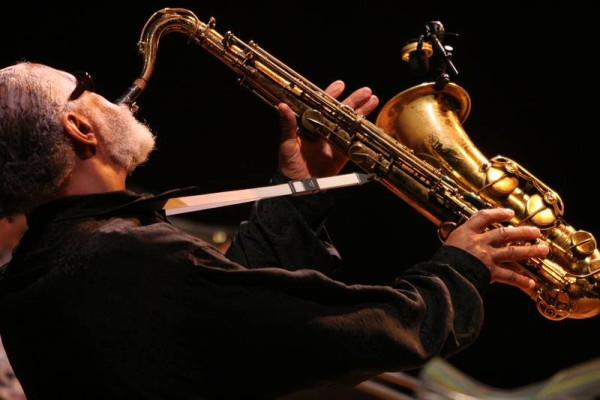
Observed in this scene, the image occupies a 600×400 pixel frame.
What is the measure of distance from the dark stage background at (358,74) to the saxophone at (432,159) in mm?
1179

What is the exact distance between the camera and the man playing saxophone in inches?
60.5

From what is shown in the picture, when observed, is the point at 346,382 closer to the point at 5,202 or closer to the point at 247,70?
the point at 5,202

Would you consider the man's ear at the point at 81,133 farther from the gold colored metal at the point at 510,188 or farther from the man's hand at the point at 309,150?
the gold colored metal at the point at 510,188

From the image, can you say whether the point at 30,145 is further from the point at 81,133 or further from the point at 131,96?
the point at 131,96

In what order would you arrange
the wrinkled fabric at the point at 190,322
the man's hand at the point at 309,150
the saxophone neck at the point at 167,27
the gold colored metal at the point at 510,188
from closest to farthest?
the wrinkled fabric at the point at 190,322
the gold colored metal at the point at 510,188
the man's hand at the point at 309,150
the saxophone neck at the point at 167,27

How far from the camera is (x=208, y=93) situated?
412 cm

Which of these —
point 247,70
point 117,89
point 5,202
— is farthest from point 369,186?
point 5,202

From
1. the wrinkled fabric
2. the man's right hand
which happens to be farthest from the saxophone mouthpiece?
the man's right hand

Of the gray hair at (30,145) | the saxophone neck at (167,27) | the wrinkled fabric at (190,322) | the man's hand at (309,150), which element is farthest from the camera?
the saxophone neck at (167,27)

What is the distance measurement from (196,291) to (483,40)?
2883 mm

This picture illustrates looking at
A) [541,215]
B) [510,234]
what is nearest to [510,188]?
[541,215]

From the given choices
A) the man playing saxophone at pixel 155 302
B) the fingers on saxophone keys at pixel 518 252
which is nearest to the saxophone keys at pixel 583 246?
the fingers on saxophone keys at pixel 518 252

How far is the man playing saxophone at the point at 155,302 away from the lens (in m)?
1.54

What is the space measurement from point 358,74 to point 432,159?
5.85 ft
